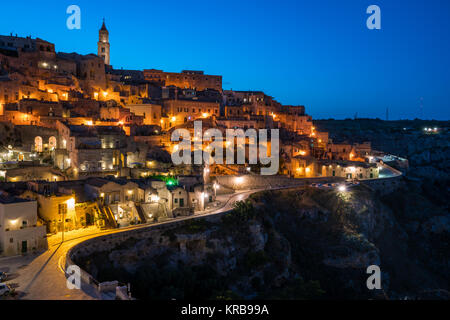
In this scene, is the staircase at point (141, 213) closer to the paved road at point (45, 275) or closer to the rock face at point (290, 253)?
the rock face at point (290, 253)

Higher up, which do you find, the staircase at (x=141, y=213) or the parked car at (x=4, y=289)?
the staircase at (x=141, y=213)

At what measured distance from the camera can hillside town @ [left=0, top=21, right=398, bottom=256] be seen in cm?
3250

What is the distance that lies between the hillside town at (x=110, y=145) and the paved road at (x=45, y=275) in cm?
185

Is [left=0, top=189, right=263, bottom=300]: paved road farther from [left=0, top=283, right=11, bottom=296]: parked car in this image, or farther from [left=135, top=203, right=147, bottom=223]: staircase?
[left=135, top=203, right=147, bottom=223]: staircase

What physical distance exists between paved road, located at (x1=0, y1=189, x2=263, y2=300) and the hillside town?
1855 mm

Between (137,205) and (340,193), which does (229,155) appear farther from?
(137,205)

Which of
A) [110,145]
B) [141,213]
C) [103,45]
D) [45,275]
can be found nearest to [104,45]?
[103,45]

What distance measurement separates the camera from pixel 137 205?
35.7 metres

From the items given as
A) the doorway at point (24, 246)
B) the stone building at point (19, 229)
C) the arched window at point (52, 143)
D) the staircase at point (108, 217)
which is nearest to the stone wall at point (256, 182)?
the staircase at point (108, 217)

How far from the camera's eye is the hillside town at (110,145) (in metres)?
32.5

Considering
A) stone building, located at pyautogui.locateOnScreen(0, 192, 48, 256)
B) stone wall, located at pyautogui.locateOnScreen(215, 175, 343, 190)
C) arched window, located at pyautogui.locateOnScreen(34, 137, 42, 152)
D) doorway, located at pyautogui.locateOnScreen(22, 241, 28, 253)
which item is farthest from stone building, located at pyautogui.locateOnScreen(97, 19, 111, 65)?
doorway, located at pyautogui.locateOnScreen(22, 241, 28, 253)

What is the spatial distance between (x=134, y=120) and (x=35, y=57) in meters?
21.5
